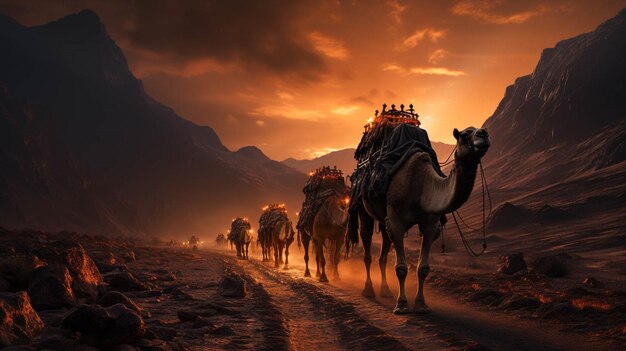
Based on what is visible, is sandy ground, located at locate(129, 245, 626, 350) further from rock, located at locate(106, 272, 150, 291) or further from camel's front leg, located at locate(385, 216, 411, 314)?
rock, located at locate(106, 272, 150, 291)

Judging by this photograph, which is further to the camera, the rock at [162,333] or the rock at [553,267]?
the rock at [553,267]

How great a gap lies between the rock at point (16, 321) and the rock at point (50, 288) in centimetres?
194

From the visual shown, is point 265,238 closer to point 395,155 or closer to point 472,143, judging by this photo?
point 395,155

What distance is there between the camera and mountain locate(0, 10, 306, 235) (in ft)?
399

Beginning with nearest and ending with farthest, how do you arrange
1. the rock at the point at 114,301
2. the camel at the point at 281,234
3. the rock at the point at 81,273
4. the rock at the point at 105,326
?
1. the rock at the point at 105,326
2. the rock at the point at 114,301
3. the rock at the point at 81,273
4. the camel at the point at 281,234

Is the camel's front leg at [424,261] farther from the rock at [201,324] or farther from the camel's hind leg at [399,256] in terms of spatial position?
the rock at [201,324]

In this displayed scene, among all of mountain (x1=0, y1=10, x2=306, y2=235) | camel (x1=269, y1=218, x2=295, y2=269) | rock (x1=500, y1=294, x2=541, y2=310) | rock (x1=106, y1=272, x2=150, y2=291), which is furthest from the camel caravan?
mountain (x1=0, y1=10, x2=306, y2=235)

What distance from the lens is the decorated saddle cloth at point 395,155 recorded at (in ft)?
32.9

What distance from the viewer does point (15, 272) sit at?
27.5ft

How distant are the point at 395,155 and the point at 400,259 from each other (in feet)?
8.80

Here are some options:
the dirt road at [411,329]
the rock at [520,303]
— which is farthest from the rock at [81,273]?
the rock at [520,303]

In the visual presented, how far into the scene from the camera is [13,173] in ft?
346

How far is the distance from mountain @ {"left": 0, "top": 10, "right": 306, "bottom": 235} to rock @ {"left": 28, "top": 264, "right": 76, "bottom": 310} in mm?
117580

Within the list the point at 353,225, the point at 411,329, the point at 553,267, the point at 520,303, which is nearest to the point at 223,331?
the point at 411,329
